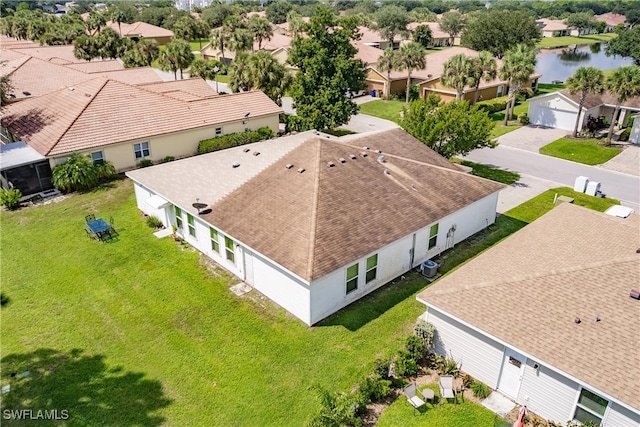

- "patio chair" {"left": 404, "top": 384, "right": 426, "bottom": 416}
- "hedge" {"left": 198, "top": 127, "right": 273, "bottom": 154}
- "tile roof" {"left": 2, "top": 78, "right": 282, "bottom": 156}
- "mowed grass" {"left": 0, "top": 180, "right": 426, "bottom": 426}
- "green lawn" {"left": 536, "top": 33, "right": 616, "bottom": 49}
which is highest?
"tile roof" {"left": 2, "top": 78, "right": 282, "bottom": 156}

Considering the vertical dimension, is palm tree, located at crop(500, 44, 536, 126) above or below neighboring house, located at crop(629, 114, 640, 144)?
above

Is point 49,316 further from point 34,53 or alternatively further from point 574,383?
point 34,53

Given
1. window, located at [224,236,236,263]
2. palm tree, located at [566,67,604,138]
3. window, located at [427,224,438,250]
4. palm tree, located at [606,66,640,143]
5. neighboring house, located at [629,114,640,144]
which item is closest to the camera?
window, located at [224,236,236,263]

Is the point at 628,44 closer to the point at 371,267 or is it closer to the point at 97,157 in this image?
the point at 371,267

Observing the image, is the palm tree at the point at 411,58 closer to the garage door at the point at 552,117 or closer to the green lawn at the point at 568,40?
the garage door at the point at 552,117

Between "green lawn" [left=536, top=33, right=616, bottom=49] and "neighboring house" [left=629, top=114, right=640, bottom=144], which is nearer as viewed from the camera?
"neighboring house" [left=629, top=114, right=640, bottom=144]

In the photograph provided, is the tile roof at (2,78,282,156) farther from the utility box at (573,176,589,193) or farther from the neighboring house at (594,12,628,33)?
the neighboring house at (594,12,628,33)

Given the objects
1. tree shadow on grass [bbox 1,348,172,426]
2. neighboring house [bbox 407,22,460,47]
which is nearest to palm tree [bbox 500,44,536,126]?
tree shadow on grass [bbox 1,348,172,426]
